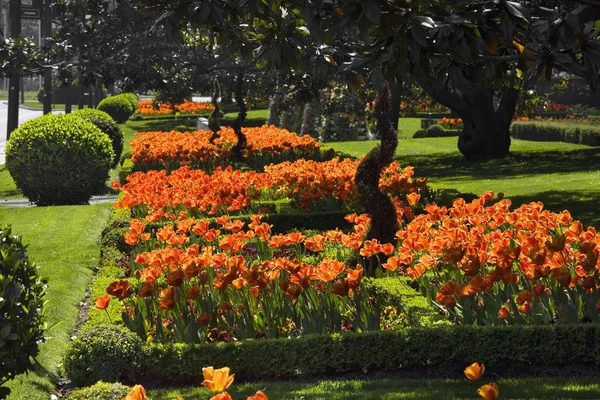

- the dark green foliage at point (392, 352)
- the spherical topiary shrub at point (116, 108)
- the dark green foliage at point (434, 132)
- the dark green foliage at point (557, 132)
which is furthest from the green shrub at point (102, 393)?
the spherical topiary shrub at point (116, 108)

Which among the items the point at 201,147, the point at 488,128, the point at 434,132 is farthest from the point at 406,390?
the point at 434,132

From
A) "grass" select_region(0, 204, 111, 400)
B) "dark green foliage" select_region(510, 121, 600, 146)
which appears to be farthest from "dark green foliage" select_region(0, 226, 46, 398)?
"dark green foliage" select_region(510, 121, 600, 146)

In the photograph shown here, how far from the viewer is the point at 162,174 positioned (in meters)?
16.0

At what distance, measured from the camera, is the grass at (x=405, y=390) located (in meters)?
7.31

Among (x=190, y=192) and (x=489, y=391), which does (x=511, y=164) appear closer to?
(x=190, y=192)

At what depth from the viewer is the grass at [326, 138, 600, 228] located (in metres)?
17.4

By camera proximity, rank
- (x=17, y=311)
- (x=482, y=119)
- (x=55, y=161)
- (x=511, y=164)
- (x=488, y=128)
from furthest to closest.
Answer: (x=488, y=128)
(x=482, y=119)
(x=511, y=164)
(x=55, y=161)
(x=17, y=311)

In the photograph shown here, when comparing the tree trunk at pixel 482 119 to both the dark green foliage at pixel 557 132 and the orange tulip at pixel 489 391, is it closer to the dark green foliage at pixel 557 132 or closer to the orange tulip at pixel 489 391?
the dark green foliage at pixel 557 132

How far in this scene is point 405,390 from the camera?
7.55m

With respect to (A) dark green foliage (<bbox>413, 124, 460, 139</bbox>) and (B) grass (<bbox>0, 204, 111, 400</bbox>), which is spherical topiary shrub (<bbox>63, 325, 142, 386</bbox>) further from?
(A) dark green foliage (<bbox>413, 124, 460, 139</bbox>)

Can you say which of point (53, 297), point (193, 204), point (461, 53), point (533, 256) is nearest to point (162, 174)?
point (193, 204)

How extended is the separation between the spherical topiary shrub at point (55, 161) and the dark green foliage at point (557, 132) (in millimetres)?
17912

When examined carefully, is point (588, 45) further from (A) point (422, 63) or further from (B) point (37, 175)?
(B) point (37, 175)

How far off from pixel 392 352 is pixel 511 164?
58.0 ft
